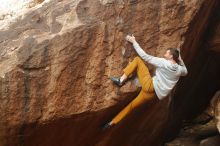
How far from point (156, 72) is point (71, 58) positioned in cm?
124

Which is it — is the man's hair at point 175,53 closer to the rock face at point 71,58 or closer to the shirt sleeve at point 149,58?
the shirt sleeve at point 149,58

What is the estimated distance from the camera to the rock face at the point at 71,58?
23.7 ft

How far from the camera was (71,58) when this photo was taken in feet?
23.9

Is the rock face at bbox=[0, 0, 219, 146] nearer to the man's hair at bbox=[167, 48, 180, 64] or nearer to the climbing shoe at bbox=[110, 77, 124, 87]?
the climbing shoe at bbox=[110, 77, 124, 87]

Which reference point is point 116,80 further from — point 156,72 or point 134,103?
point 156,72

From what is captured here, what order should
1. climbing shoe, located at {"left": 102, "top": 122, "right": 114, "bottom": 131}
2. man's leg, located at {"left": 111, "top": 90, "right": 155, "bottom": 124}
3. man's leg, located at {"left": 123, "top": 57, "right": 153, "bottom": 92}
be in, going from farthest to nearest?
1. climbing shoe, located at {"left": 102, "top": 122, "right": 114, "bottom": 131}
2. man's leg, located at {"left": 111, "top": 90, "right": 155, "bottom": 124}
3. man's leg, located at {"left": 123, "top": 57, "right": 153, "bottom": 92}

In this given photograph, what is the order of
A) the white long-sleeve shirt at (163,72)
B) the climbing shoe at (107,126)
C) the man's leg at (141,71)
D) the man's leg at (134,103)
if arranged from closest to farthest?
the white long-sleeve shirt at (163,72) < the man's leg at (141,71) < the man's leg at (134,103) < the climbing shoe at (107,126)

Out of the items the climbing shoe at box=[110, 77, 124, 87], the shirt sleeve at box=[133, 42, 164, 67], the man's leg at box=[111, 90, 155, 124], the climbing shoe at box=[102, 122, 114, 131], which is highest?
the shirt sleeve at box=[133, 42, 164, 67]

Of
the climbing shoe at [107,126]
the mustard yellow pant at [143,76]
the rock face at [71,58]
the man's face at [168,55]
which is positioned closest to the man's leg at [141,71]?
the mustard yellow pant at [143,76]

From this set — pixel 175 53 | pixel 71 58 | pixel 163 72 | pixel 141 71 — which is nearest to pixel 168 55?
pixel 175 53

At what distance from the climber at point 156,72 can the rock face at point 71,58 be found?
122 millimetres

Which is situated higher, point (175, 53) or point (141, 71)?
point (175, 53)

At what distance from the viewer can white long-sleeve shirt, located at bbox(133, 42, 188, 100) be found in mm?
7188

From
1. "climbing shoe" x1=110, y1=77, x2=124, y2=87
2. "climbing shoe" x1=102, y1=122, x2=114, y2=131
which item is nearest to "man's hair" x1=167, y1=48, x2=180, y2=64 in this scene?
"climbing shoe" x1=110, y1=77, x2=124, y2=87
